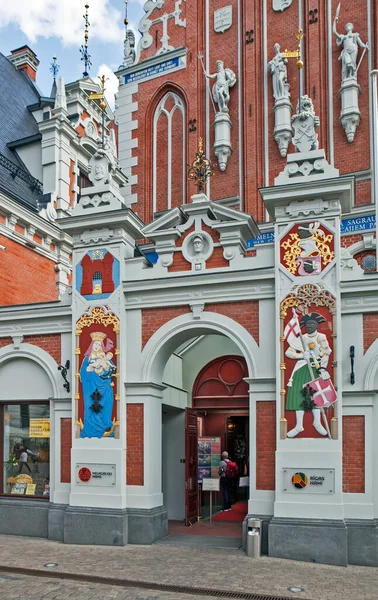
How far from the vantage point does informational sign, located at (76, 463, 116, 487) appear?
1105cm

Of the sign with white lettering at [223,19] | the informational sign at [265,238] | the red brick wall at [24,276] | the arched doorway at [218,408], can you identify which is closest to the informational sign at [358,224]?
the informational sign at [265,238]

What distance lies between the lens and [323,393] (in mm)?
9922

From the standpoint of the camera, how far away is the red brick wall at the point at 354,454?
31.7 ft

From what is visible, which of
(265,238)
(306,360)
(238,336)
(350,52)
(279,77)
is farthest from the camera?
(279,77)

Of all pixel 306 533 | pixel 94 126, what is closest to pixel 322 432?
pixel 306 533

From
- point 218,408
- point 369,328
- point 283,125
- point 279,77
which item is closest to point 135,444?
point 218,408

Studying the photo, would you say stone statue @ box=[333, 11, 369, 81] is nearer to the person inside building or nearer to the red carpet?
the red carpet

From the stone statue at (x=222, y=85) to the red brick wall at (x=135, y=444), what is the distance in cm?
854

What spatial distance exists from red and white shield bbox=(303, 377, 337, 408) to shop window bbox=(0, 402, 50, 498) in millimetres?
5021

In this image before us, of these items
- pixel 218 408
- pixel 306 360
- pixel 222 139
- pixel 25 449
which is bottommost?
pixel 25 449

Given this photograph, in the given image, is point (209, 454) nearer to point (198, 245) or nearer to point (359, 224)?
point (198, 245)

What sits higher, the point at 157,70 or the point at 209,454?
the point at 157,70

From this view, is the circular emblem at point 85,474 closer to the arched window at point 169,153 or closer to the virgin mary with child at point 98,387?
the virgin mary with child at point 98,387

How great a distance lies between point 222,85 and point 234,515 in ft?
33.4
